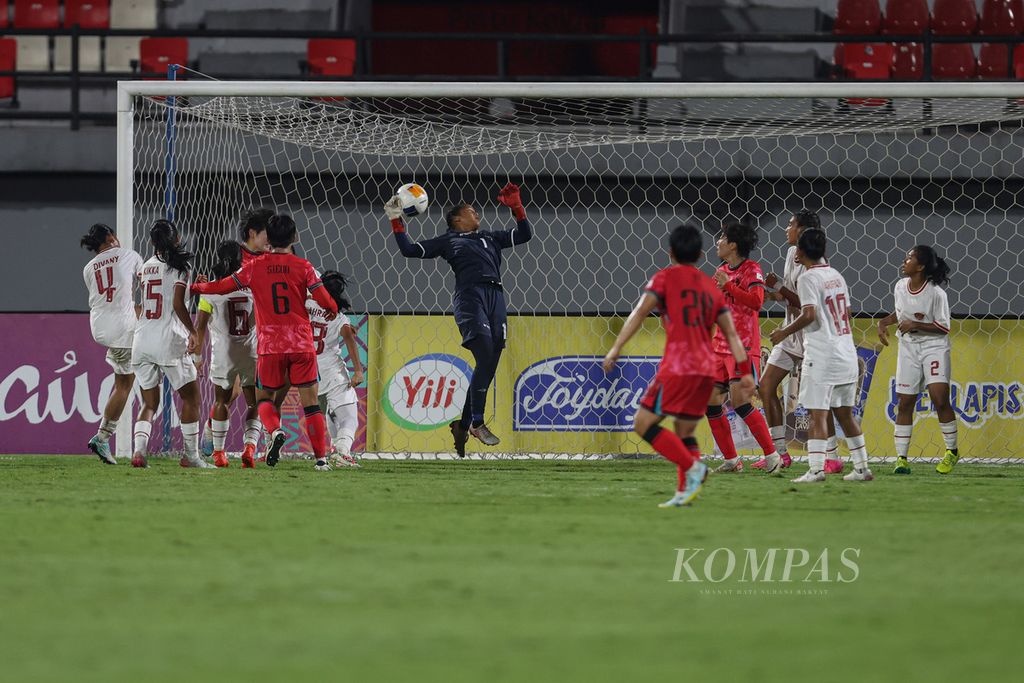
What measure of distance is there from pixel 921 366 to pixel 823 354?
1.61 m

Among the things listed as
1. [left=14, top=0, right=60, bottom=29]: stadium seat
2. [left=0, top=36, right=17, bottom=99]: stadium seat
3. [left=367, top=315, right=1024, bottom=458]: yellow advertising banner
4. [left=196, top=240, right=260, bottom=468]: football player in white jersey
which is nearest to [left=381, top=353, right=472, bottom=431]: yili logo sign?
[left=367, top=315, right=1024, bottom=458]: yellow advertising banner

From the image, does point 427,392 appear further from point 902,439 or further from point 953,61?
point 953,61

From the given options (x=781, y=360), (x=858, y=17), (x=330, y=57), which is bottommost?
(x=781, y=360)

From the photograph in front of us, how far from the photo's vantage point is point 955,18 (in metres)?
16.0

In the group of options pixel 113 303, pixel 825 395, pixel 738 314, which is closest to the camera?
pixel 825 395

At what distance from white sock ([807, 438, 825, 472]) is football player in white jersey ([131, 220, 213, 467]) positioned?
13.0 ft

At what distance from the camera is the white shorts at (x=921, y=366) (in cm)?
959

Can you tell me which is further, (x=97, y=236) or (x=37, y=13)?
(x=37, y=13)

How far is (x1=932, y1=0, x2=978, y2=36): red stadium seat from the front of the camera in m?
15.9

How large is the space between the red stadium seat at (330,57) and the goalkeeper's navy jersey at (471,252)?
5.90 m

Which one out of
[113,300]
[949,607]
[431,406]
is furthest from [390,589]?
[431,406]

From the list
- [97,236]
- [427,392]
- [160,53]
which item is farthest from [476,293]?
[160,53]

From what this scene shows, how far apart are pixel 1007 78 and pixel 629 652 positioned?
1240 cm

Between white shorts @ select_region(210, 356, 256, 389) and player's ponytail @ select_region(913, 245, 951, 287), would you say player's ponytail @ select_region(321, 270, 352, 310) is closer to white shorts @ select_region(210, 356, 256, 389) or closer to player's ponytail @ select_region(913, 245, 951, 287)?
white shorts @ select_region(210, 356, 256, 389)
